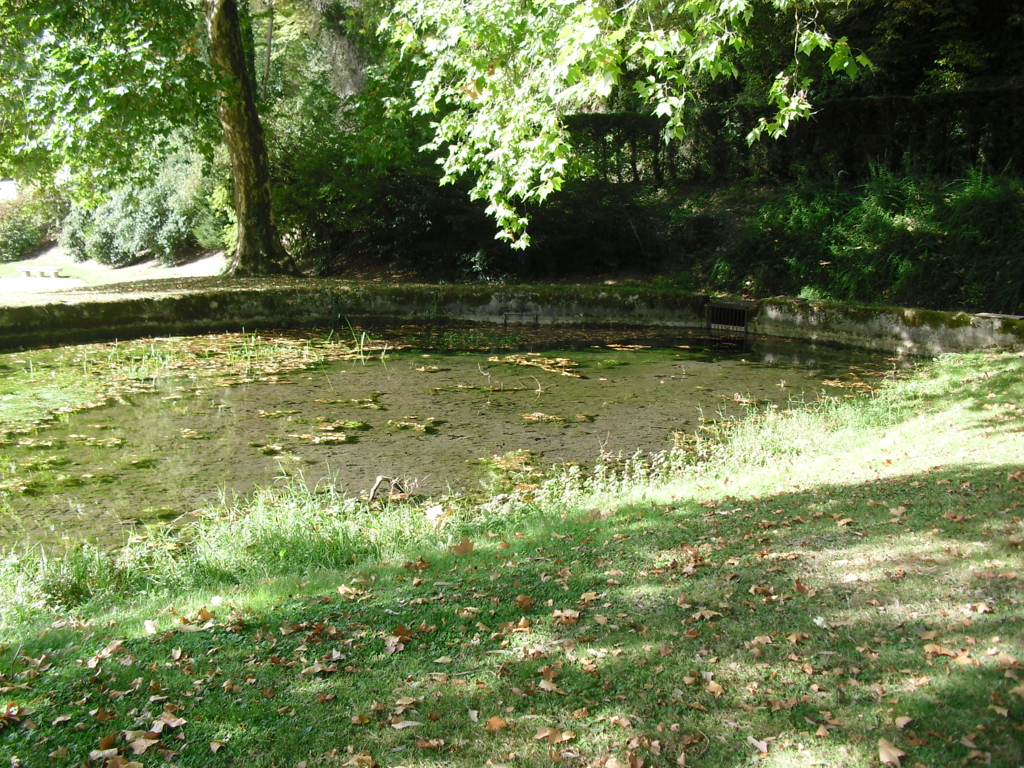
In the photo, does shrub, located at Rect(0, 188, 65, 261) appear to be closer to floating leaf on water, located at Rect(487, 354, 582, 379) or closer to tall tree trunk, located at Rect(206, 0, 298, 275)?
tall tree trunk, located at Rect(206, 0, 298, 275)

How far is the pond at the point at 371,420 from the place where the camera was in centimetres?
645

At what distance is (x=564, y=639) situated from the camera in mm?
3451

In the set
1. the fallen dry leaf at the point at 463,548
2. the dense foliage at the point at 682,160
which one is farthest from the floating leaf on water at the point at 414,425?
the dense foliage at the point at 682,160

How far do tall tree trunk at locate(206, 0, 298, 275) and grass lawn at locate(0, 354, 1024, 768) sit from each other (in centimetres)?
1365

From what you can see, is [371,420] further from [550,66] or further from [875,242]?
[875,242]

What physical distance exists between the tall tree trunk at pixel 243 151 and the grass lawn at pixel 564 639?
13.7 meters

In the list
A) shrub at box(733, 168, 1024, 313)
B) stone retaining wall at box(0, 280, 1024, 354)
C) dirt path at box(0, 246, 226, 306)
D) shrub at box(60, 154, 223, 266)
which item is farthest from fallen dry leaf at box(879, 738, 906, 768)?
shrub at box(60, 154, 223, 266)

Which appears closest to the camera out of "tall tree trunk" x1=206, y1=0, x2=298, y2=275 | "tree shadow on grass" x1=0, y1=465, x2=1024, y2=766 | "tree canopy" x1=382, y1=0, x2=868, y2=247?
"tree shadow on grass" x1=0, y1=465, x2=1024, y2=766

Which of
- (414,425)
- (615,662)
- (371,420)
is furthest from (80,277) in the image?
(615,662)

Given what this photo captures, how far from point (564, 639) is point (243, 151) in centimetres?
1674

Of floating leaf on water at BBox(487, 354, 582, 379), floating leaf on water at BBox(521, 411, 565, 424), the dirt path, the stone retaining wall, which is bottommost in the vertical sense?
floating leaf on water at BBox(521, 411, 565, 424)

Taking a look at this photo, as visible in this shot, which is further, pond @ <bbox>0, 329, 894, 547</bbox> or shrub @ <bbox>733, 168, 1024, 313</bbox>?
shrub @ <bbox>733, 168, 1024, 313</bbox>

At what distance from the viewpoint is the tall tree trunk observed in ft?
55.1

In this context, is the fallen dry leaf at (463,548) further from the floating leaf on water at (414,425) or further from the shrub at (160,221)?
the shrub at (160,221)
